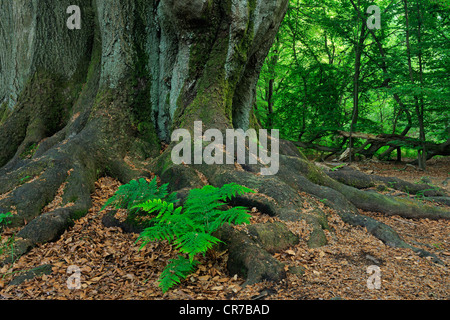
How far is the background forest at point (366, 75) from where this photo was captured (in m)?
9.46

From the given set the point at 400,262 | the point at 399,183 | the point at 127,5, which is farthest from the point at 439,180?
the point at 127,5

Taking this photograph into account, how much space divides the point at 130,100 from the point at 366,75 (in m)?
10.2

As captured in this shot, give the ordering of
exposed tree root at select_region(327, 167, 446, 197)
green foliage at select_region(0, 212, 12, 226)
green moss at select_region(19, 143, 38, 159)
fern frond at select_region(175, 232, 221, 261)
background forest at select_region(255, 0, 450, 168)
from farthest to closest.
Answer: background forest at select_region(255, 0, 450, 168), exposed tree root at select_region(327, 167, 446, 197), green moss at select_region(19, 143, 38, 159), green foliage at select_region(0, 212, 12, 226), fern frond at select_region(175, 232, 221, 261)

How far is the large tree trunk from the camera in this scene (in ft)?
13.8

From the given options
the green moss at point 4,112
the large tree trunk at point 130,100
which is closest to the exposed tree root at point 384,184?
the large tree trunk at point 130,100

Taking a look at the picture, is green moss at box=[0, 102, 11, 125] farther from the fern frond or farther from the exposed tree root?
the exposed tree root

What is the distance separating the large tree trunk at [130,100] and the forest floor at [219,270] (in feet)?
1.14

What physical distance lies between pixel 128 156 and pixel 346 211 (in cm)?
357

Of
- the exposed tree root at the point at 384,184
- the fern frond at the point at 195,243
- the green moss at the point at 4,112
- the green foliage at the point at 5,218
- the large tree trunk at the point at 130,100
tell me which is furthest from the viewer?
the green moss at the point at 4,112

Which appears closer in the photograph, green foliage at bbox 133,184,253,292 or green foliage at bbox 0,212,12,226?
green foliage at bbox 133,184,253,292

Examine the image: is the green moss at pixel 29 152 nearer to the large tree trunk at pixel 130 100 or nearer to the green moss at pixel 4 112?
the large tree trunk at pixel 130 100

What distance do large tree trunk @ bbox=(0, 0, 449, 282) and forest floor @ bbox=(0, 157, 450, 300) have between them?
35 cm

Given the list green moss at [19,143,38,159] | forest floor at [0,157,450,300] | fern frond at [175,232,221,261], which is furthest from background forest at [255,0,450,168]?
green moss at [19,143,38,159]

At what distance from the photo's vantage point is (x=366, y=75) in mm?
12320
